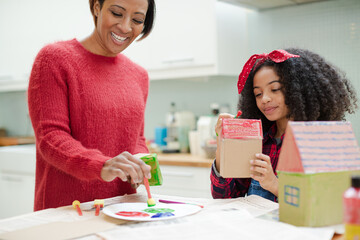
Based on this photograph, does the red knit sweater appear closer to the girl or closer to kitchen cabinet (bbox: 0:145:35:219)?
the girl

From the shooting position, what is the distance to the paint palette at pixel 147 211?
3.16 ft

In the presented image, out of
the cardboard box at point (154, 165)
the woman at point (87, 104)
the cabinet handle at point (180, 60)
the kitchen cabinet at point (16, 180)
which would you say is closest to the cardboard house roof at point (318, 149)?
the cardboard box at point (154, 165)

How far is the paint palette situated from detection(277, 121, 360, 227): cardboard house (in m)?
0.24

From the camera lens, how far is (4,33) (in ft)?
11.6

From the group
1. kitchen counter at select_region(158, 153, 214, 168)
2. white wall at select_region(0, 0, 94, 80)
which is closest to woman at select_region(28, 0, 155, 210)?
kitchen counter at select_region(158, 153, 214, 168)

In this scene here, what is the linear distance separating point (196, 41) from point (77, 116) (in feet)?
4.63

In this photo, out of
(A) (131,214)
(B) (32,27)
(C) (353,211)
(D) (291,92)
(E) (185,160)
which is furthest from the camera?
(B) (32,27)

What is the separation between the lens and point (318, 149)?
89cm

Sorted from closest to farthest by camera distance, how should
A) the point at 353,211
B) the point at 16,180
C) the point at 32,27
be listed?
1. the point at 353,211
2. the point at 16,180
3. the point at 32,27

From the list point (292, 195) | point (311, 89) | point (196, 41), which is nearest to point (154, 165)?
point (292, 195)

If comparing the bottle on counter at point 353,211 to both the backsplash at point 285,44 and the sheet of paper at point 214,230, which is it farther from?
the backsplash at point 285,44

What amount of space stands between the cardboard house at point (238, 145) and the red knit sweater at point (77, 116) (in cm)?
35

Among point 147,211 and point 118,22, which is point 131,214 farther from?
point 118,22

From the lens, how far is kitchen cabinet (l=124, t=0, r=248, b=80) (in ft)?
8.17
